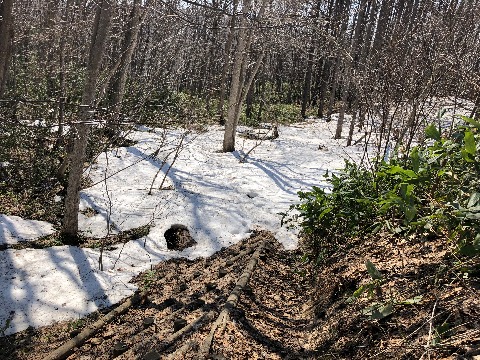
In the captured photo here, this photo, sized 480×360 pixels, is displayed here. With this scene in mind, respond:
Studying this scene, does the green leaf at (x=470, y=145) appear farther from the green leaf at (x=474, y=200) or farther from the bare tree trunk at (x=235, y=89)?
the bare tree trunk at (x=235, y=89)

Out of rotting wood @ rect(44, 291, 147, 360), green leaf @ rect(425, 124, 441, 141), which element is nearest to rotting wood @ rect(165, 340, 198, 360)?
rotting wood @ rect(44, 291, 147, 360)

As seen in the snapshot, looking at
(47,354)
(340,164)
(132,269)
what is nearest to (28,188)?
(132,269)

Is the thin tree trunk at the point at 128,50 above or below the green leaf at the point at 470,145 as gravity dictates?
above

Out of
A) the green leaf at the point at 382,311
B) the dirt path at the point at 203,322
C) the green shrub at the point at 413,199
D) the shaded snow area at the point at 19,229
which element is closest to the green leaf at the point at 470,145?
the green shrub at the point at 413,199

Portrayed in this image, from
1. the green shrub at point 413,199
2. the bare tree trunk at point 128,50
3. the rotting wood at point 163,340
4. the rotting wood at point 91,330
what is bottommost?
the rotting wood at point 91,330

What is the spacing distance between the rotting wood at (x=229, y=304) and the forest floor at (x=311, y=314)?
51mm

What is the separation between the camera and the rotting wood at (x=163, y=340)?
10.1 ft

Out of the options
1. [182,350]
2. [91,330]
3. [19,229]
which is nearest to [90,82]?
[19,229]

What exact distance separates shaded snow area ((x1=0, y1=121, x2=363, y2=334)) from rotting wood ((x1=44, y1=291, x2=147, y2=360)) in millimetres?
413

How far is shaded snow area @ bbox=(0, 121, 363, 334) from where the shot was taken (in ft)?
15.8

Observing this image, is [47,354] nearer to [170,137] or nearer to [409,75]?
[409,75]

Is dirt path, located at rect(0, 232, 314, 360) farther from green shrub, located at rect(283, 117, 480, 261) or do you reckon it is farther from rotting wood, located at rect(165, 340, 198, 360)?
green shrub, located at rect(283, 117, 480, 261)

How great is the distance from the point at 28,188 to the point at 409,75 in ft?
26.1

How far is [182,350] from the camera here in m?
2.87
